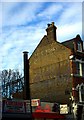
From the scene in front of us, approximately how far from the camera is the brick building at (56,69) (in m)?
34.4

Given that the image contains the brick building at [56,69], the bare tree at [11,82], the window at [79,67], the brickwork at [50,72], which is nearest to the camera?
the brick building at [56,69]

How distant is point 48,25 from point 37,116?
1222 centimetres

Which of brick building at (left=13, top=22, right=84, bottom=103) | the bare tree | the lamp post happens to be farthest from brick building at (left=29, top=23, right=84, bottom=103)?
the bare tree

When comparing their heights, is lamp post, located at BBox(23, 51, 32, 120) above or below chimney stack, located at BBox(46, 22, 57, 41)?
below

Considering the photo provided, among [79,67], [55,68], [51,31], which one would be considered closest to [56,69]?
[55,68]

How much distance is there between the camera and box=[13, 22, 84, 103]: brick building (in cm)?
3438

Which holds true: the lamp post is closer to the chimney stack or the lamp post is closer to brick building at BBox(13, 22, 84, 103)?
brick building at BBox(13, 22, 84, 103)

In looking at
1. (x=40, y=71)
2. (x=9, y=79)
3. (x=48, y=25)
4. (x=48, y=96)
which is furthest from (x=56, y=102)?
(x=9, y=79)

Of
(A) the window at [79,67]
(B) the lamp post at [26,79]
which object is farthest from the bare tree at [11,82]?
(A) the window at [79,67]

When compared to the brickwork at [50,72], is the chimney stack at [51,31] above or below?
above

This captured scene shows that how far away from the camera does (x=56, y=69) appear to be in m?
36.5

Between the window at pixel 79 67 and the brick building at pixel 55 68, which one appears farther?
the window at pixel 79 67

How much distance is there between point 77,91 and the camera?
3381 centimetres

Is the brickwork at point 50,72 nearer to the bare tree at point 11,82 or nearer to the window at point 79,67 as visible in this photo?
the window at point 79,67
